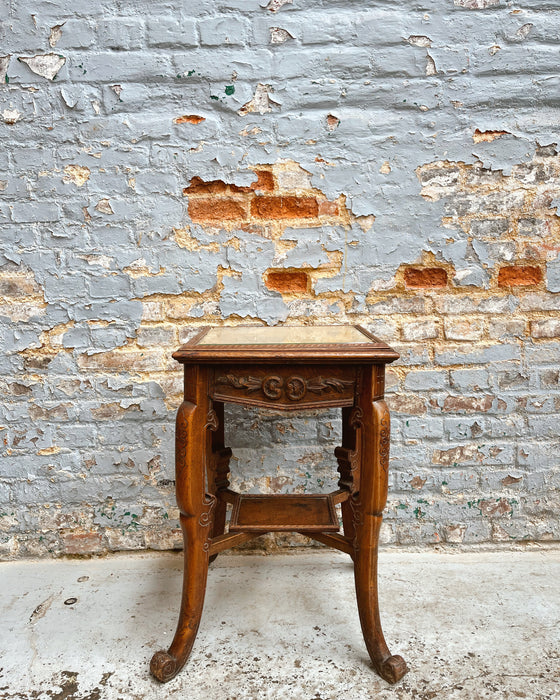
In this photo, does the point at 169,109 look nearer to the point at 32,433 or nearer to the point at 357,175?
the point at 357,175

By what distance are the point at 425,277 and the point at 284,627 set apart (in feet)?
4.59

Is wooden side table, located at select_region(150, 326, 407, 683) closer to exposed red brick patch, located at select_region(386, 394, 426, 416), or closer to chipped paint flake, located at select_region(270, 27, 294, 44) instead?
exposed red brick patch, located at select_region(386, 394, 426, 416)

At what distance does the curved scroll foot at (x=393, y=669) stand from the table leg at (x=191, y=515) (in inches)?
21.8

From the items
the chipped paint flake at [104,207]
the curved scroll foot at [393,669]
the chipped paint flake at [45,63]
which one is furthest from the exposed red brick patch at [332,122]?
the curved scroll foot at [393,669]

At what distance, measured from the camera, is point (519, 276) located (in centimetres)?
216

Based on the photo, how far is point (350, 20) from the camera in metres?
2.04

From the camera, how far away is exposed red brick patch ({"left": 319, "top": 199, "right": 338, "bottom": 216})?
6.96ft

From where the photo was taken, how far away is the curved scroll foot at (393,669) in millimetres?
1491

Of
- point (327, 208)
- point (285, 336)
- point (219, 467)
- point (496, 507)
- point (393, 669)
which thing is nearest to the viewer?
point (393, 669)

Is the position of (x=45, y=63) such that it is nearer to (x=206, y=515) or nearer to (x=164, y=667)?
(x=206, y=515)

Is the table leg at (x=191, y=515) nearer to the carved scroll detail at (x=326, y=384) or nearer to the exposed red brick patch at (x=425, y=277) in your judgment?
the carved scroll detail at (x=326, y=384)

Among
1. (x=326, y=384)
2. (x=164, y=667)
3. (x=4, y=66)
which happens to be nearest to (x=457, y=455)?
(x=326, y=384)

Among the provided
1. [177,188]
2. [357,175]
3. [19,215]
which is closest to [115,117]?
[177,188]

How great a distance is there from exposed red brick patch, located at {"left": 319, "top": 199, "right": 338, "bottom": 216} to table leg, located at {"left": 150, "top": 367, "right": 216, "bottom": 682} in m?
0.95
